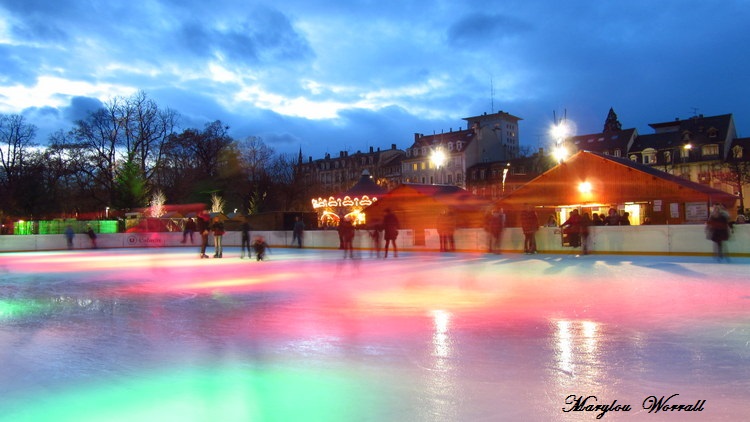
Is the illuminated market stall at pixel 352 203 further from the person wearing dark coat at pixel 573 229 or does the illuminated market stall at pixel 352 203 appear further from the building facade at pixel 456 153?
the building facade at pixel 456 153

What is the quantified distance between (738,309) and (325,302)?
532 centimetres

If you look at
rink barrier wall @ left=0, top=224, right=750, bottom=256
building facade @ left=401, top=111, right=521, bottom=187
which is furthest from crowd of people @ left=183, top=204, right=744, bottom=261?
building facade @ left=401, top=111, right=521, bottom=187

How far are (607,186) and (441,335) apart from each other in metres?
23.8

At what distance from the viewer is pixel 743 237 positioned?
1588 centimetres

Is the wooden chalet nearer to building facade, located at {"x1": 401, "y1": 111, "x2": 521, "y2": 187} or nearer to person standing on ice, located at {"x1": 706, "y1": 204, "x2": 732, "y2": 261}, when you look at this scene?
person standing on ice, located at {"x1": 706, "y1": 204, "x2": 732, "y2": 261}

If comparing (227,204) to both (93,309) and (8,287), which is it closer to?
(8,287)

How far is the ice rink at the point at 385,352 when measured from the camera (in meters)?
3.63

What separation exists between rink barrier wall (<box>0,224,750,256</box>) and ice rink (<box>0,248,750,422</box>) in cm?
664

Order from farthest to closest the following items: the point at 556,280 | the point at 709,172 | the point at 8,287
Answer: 1. the point at 709,172
2. the point at 8,287
3. the point at 556,280

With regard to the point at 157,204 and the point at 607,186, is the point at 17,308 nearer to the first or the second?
the point at 607,186

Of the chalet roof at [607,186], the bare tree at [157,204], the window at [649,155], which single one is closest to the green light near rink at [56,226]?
the bare tree at [157,204]

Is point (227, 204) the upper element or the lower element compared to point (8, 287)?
upper

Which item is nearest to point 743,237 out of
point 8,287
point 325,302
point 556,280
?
point 556,280

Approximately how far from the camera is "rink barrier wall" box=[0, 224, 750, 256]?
16.6 meters
